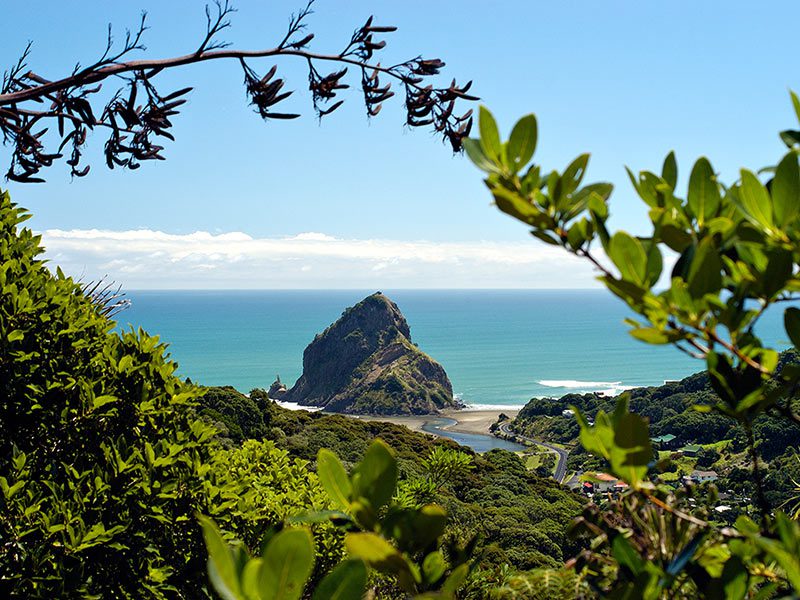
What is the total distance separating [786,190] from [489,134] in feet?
1.15

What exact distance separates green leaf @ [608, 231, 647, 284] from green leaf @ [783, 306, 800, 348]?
27 cm

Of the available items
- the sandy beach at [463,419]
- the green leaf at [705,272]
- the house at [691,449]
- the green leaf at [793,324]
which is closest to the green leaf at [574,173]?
the green leaf at [705,272]

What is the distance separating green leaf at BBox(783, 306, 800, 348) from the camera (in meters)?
0.90

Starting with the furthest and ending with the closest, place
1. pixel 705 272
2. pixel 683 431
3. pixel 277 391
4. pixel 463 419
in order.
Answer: pixel 277 391, pixel 463 419, pixel 683 431, pixel 705 272

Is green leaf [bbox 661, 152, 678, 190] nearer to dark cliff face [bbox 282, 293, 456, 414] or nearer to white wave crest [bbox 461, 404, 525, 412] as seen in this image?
dark cliff face [bbox 282, 293, 456, 414]

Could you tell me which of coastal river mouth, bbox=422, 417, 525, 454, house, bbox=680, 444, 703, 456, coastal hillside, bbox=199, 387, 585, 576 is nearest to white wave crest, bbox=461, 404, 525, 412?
coastal river mouth, bbox=422, 417, 525, 454

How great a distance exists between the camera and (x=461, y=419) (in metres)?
63.6

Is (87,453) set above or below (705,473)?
above

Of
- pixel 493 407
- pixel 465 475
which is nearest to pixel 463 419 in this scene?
pixel 493 407

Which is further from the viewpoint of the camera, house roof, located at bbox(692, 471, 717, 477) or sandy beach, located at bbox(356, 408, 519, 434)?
sandy beach, located at bbox(356, 408, 519, 434)

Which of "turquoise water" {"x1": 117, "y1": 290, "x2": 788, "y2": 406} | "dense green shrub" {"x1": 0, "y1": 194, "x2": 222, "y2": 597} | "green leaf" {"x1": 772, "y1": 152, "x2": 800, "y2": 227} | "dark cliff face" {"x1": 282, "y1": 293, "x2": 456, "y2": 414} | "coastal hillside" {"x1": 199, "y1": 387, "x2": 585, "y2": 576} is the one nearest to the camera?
"green leaf" {"x1": 772, "y1": 152, "x2": 800, "y2": 227}

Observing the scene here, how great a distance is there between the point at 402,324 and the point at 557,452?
35442mm

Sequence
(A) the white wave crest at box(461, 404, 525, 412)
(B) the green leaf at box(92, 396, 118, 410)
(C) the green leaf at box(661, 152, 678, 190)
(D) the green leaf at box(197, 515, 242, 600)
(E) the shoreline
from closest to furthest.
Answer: (D) the green leaf at box(197, 515, 242, 600), (C) the green leaf at box(661, 152, 678, 190), (B) the green leaf at box(92, 396, 118, 410), (E) the shoreline, (A) the white wave crest at box(461, 404, 525, 412)

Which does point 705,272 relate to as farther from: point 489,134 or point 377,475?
point 377,475
